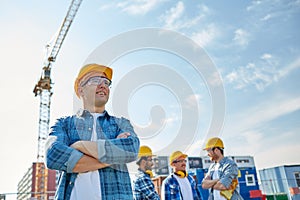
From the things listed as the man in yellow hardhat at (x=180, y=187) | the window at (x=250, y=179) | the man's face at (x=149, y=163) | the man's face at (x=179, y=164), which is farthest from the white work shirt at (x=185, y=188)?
the window at (x=250, y=179)

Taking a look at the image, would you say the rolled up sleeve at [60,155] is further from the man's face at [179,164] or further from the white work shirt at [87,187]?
the man's face at [179,164]

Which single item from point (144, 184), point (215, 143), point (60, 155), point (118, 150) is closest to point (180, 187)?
point (144, 184)

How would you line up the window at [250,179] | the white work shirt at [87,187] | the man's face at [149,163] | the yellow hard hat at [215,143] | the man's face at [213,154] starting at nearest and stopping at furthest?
the white work shirt at [87,187] < the man's face at [149,163] < the man's face at [213,154] < the yellow hard hat at [215,143] < the window at [250,179]

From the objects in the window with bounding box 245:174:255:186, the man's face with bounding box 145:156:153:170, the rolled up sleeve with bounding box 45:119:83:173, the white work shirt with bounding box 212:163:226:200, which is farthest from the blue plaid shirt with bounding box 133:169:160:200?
the window with bounding box 245:174:255:186

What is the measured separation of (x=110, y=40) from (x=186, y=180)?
10.3 ft

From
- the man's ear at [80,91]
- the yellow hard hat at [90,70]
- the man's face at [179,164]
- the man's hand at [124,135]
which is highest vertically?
the yellow hard hat at [90,70]

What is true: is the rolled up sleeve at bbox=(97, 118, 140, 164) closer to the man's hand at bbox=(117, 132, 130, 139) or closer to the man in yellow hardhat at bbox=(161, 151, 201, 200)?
the man's hand at bbox=(117, 132, 130, 139)

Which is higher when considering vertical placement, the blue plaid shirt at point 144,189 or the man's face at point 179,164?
the man's face at point 179,164

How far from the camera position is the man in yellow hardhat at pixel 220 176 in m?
4.98

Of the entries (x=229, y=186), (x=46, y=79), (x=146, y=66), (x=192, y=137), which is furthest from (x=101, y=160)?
(x=46, y=79)

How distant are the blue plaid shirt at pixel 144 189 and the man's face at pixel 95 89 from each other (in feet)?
8.98

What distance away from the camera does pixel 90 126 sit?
2303mm

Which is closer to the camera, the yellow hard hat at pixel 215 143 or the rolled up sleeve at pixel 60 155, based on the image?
the rolled up sleeve at pixel 60 155

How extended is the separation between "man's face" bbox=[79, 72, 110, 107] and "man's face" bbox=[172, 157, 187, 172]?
3.72 meters
